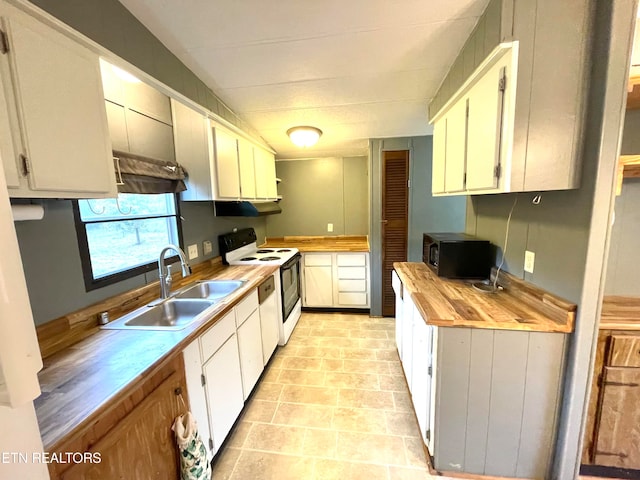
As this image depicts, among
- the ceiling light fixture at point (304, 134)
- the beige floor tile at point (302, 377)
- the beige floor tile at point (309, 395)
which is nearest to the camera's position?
the beige floor tile at point (309, 395)

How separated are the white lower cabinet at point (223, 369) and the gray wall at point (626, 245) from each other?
2361 mm

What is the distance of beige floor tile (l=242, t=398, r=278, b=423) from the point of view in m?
1.98

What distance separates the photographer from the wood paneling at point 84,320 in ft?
3.99

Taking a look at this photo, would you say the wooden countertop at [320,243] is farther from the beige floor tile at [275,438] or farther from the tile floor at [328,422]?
the beige floor tile at [275,438]

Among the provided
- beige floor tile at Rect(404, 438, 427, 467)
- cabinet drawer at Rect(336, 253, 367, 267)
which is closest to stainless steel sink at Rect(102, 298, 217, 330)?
beige floor tile at Rect(404, 438, 427, 467)

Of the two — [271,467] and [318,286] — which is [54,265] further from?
[318,286]

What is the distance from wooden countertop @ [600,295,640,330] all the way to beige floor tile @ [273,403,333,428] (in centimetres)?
171

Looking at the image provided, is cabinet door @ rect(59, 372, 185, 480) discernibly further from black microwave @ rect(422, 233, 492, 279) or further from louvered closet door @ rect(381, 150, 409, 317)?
louvered closet door @ rect(381, 150, 409, 317)

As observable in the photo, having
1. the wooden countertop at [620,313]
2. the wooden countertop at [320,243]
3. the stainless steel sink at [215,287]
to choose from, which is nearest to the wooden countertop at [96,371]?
the stainless steel sink at [215,287]

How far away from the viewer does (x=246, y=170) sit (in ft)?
9.13

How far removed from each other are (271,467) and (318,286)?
2.28 m

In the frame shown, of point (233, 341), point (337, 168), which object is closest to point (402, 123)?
point (337, 168)

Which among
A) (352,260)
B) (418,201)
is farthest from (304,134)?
(352,260)

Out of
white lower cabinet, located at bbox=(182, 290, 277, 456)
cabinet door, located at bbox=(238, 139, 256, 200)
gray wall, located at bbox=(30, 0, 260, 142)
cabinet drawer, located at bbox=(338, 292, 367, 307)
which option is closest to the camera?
gray wall, located at bbox=(30, 0, 260, 142)
